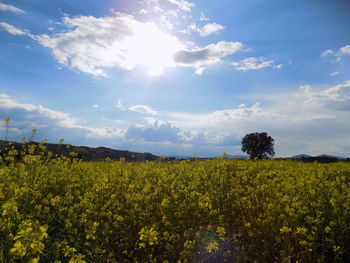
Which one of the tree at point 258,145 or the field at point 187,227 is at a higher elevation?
the tree at point 258,145

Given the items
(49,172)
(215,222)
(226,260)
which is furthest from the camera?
(49,172)

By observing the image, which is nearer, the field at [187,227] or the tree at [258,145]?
the field at [187,227]

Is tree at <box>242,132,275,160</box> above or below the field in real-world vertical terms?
above

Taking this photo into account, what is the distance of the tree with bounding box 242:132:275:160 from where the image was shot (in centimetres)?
2948

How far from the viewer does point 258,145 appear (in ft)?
97.3

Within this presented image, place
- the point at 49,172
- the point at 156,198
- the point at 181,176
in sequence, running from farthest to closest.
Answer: the point at 49,172, the point at 181,176, the point at 156,198

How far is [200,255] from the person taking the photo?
3900 mm

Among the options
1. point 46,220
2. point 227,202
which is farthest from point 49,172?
point 227,202

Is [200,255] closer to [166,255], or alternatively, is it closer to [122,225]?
[166,255]

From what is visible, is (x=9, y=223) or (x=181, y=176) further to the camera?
(x=181, y=176)

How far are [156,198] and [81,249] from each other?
1709mm

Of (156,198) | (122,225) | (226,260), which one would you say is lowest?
(226,260)

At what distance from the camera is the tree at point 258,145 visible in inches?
1161

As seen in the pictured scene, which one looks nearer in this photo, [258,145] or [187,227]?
[187,227]
